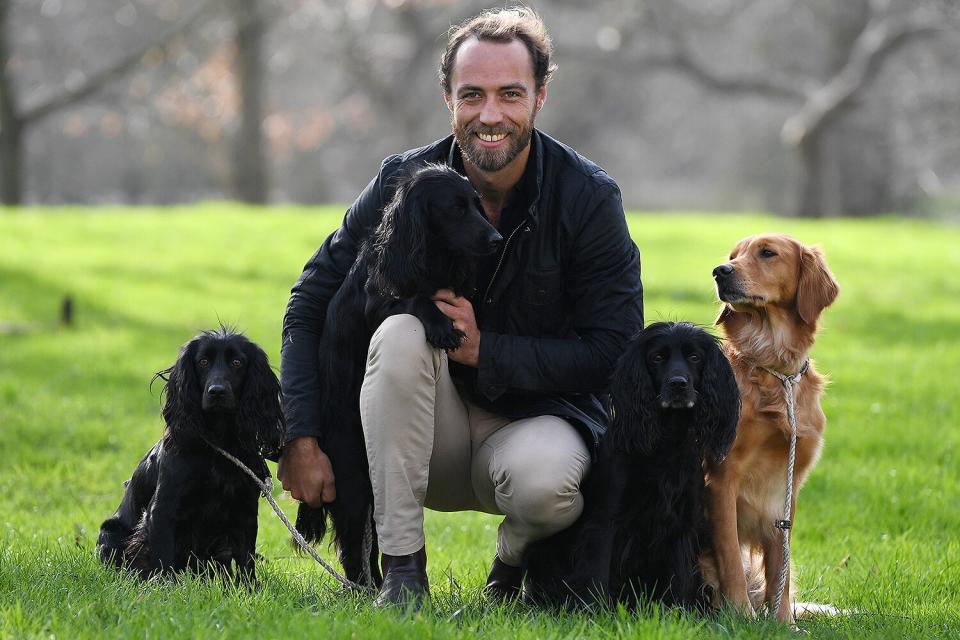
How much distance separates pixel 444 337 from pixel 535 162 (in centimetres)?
70

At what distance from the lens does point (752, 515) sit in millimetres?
3574

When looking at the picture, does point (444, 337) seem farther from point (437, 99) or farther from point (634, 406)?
point (437, 99)

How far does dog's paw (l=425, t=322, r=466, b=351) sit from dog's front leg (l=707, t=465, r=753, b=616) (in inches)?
34.4

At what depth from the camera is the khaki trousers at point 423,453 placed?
3.34 metres

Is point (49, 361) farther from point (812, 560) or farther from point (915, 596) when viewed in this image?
point (915, 596)

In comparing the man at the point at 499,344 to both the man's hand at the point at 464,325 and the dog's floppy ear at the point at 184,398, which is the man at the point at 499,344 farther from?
the dog's floppy ear at the point at 184,398

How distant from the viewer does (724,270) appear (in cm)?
372

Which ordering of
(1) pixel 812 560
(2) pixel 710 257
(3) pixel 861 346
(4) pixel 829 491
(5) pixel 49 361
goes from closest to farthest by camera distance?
(1) pixel 812 560, (4) pixel 829 491, (5) pixel 49 361, (3) pixel 861 346, (2) pixel 710 257

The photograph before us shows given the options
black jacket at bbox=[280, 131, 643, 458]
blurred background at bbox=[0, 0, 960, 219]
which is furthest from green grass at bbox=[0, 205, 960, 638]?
blurred background at bbox=[0, 0, 960, 219]

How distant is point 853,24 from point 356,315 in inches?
886

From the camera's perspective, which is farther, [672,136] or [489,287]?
[672,136]

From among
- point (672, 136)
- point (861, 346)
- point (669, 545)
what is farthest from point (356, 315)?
point (672, 136)

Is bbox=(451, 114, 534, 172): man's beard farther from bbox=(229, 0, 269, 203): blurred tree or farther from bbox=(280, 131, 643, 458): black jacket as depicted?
bbox=(229, 0, 269, 203): blurred tree

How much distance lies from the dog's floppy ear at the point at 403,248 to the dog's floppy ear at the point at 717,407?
0.88 meters
